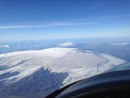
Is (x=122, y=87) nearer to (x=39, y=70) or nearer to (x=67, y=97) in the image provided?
(x=67, y=97)

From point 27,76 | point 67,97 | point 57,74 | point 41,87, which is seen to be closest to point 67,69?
point 57,74

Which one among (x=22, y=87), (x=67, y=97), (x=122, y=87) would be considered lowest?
(x=22, y=87)

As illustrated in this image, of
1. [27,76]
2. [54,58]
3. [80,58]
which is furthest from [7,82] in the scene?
[80,58]

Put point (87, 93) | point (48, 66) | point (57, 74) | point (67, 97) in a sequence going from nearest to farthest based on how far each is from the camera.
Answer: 1. point (87, 93)
2. point (67, 97)
3. point (57, 74)
4. point (48, 66)

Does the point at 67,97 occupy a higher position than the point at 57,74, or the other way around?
the point at 67,97

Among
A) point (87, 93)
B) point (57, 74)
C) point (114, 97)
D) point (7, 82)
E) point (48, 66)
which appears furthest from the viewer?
point (48, 66)

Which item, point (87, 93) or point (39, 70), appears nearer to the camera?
point (87, 93)
